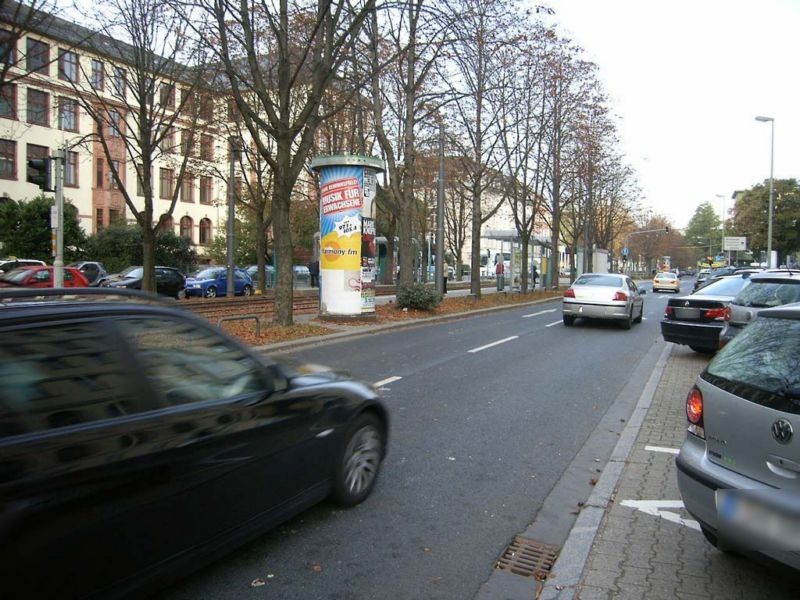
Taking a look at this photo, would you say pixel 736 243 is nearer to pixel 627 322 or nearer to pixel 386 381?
pixel 627 322

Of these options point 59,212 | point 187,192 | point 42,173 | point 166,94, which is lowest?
point 59,212

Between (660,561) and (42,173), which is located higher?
(42,173)

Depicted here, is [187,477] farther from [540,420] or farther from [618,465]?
[540,420]

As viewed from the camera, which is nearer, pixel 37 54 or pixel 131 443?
pixel 131 443

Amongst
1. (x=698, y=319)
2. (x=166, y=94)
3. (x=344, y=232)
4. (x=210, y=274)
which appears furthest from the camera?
(x=210, y=274)

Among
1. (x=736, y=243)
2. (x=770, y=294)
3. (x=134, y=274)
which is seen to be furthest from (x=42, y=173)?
(x=736, y=243)

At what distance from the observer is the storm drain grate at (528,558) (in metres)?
3.62

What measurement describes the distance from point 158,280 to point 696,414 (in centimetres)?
2707

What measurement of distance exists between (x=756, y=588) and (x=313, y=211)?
3800 cm

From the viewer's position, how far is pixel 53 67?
120 feet

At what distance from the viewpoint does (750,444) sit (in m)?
3.07

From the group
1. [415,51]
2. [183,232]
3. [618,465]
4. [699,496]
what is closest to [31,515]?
[699,496]

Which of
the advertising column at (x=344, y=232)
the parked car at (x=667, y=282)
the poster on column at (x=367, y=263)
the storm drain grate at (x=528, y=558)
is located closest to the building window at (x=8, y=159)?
the advertising column at (x=344, y=232)

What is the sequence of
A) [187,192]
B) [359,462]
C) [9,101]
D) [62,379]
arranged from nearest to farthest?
[62,379] → [359,462] → [9,101] → [187,192]
